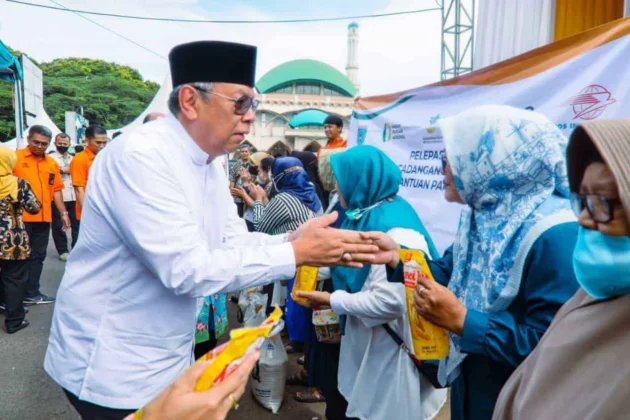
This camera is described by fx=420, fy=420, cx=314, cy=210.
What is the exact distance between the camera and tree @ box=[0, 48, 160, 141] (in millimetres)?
36781

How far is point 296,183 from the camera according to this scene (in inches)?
135

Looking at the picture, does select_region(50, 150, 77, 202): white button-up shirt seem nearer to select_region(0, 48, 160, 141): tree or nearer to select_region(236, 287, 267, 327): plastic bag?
select_region(236, 287, 267, 327): plastic bag

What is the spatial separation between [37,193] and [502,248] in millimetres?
5436

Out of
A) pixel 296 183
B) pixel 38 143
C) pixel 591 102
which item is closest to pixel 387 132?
pixel 296 183

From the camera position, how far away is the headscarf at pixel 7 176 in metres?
3.89

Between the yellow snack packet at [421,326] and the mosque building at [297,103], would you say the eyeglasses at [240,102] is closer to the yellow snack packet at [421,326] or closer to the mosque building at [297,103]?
the yellow snack packet at [421,326]

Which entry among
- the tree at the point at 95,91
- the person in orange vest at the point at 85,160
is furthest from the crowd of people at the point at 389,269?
the tree at the point at 95,91

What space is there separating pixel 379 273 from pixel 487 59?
2.03 meters

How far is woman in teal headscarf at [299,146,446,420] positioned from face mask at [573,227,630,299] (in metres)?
0.95

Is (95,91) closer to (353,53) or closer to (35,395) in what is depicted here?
(353,53)

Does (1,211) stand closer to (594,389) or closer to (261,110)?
(594,389)

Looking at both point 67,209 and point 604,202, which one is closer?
point 604,202

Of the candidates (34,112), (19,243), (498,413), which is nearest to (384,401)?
(498,413)

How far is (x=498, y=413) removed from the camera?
1.15 m
